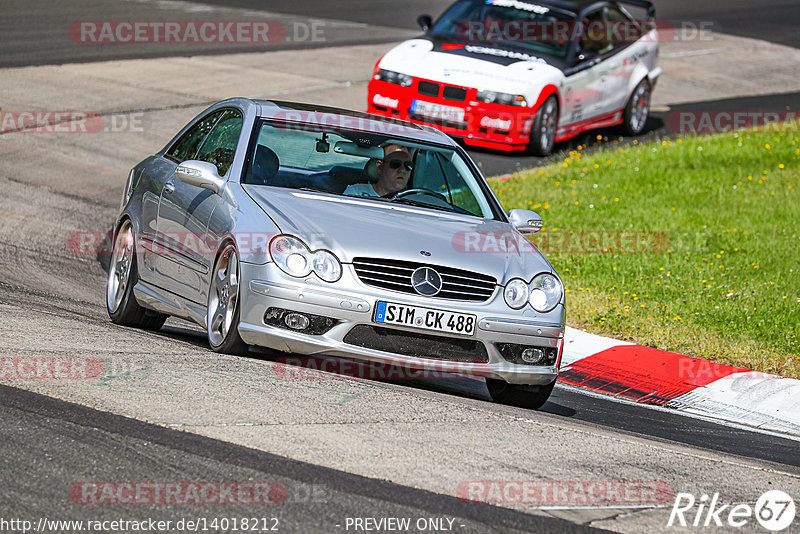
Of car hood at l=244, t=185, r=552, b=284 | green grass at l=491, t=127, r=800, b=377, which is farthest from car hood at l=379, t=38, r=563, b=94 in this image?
car hood at l=244, t=185, r=552, b=284

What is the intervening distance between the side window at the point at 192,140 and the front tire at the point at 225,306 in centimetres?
148

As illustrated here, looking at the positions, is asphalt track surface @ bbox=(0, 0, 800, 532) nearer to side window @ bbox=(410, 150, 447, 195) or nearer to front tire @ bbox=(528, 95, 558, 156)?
side window @ bbox=(410, 150, 447, 195)

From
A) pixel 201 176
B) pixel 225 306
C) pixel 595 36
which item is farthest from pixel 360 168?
pixel 595 36

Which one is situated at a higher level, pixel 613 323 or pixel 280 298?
pixel 280 298

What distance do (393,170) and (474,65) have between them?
801 centimetres

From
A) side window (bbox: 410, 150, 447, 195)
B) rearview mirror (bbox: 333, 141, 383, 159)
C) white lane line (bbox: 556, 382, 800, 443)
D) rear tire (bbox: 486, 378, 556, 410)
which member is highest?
rearview mirror (bbox: 333, 141, 383, 159)

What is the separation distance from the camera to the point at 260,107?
8266 mm

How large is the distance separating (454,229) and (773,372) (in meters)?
3.01

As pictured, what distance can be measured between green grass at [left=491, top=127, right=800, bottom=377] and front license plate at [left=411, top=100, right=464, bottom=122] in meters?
1.11

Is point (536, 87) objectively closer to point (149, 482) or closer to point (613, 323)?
point (613, 323)

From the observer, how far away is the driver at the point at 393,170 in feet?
26.4

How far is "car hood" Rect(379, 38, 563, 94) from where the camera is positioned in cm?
1566

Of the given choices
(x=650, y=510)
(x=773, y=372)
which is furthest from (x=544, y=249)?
(x=650, y=510)

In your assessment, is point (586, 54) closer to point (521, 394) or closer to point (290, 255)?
point (521, 394)
